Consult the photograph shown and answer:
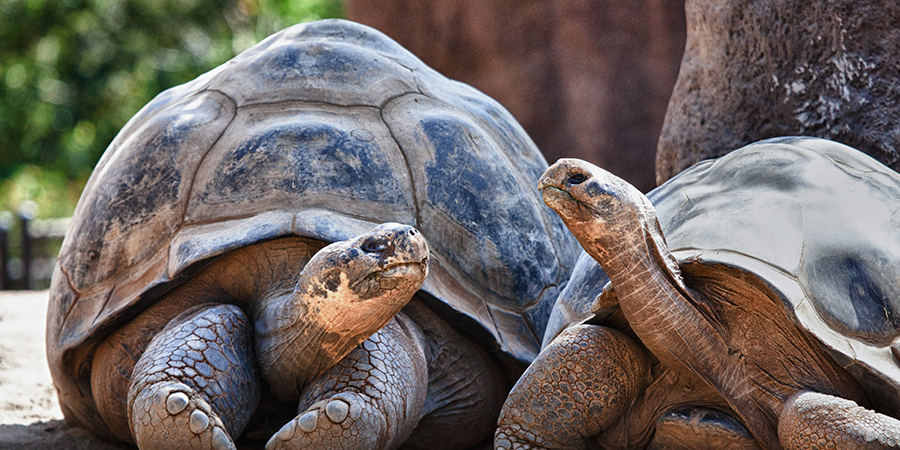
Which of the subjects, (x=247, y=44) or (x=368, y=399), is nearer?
(x=368, y=399)

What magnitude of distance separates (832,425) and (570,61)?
5.28 meters

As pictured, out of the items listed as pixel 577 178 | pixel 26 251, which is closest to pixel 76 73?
pixel 26 251

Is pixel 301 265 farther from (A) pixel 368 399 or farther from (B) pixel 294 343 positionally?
(A) pixel 368 399

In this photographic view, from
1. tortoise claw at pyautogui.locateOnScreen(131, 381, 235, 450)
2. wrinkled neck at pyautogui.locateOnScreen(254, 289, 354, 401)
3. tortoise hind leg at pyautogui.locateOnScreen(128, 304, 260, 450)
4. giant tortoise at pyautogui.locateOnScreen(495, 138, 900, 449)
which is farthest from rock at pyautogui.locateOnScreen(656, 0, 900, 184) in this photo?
tortoise claw at pyautogui.locateOnScreen(131, 381, 235, 450)

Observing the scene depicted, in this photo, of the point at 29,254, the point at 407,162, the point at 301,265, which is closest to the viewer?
the point at 301,265

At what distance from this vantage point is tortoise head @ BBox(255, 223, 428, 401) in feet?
6.57

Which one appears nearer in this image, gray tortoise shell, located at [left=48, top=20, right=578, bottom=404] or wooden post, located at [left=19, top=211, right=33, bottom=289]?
gray tortoise shell, located at [left=48, top=20, right=578, bottom=404]

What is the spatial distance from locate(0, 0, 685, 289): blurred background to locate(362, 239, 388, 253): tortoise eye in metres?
4.71

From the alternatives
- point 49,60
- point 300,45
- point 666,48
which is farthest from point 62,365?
point 49,60

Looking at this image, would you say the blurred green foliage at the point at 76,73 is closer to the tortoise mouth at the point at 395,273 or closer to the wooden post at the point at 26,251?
the wooden post at the point at 26,251

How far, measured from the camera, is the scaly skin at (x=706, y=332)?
1.87m

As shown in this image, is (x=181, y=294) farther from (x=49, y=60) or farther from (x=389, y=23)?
(x=49, y=60)

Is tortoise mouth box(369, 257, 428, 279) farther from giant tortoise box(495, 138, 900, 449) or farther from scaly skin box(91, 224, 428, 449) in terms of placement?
giant tortoise box(495, 138, 900, 449)

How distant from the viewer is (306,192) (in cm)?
256
